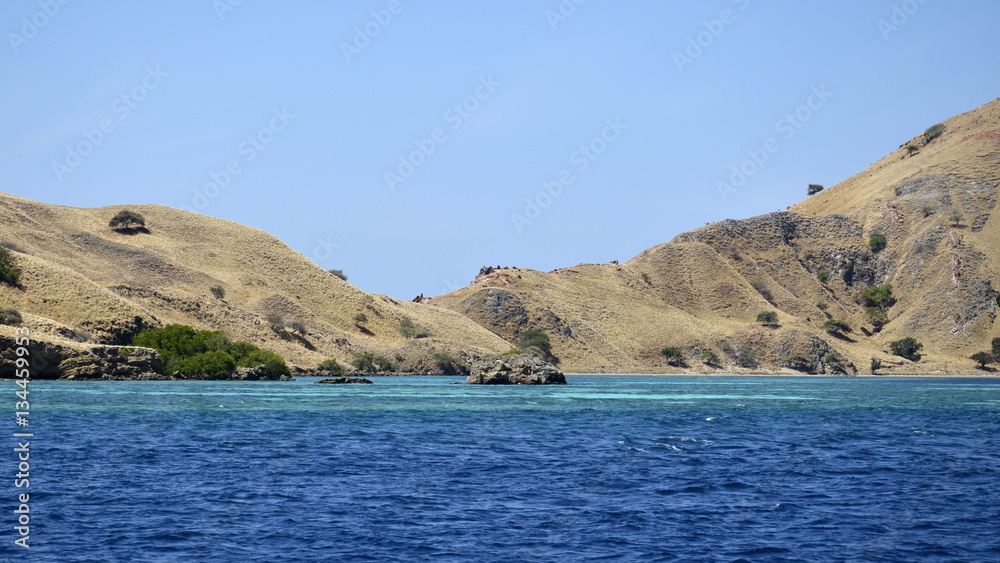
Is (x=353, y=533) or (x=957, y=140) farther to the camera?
(x=957, y=140)

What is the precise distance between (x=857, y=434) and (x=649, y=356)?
330ft

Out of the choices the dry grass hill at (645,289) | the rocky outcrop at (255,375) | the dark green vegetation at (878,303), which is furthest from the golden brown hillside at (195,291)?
the dark green vegetation at (878,303)

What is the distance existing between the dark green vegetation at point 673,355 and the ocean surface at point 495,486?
89.3m

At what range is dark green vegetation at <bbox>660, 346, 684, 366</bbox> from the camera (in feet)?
456

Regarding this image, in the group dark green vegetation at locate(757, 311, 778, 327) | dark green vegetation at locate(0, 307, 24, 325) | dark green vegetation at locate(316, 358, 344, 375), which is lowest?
dark green vegetation at locate(316, 358, 344, 375)

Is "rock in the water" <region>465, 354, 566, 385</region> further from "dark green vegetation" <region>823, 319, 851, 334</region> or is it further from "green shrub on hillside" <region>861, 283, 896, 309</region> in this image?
"green shrub on hillside" <region>861, 283, 896, 309</region>

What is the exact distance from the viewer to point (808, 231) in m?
178

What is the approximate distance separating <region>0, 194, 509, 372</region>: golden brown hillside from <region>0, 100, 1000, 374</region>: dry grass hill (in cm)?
29

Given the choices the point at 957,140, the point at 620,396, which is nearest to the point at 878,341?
the point at 957,140

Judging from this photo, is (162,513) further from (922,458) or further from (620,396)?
(620,396)

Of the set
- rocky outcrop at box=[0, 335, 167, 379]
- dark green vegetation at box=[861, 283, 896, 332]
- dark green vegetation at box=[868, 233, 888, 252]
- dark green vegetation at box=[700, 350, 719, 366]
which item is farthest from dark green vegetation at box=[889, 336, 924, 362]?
rocky outcrop at box=[0, 335, 167, 379]

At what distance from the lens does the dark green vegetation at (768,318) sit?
147 meters

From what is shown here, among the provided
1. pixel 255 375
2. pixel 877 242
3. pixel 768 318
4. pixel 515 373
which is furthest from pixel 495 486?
pixel 877 242

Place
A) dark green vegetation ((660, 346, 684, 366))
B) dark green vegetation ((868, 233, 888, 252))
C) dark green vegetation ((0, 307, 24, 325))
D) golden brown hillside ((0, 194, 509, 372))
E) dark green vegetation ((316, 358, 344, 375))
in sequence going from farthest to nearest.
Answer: dark green vegetation ((868, 233, 888, 252)), dark green vegetation ((660, 346, 684, 366)), dark green vegetation ((316, 358, 344, 375)), golden brown hillside ((0, 194, 509, 372)), dark green vegetation ((0, 307, 24, 325))
